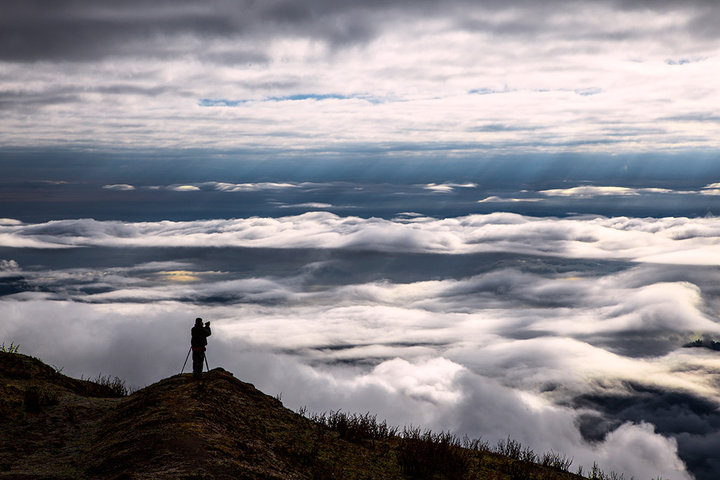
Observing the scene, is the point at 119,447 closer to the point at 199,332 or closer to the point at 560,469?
the point at 199,332

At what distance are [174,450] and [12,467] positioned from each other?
3407 millimetres

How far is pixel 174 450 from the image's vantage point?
11258mm

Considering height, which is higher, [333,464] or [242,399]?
[242,399]

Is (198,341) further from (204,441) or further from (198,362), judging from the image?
(204,441)

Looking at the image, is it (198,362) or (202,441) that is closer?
(202,441)

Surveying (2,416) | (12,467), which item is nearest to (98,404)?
(2,416)

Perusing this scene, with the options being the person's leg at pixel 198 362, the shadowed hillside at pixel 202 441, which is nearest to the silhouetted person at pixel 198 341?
the person's leg at pixel 198 362

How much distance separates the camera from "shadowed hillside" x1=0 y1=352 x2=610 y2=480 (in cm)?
1118

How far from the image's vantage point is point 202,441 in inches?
458

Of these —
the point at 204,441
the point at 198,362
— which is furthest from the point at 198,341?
the point at 204,441

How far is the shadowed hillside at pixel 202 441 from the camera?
11180mm

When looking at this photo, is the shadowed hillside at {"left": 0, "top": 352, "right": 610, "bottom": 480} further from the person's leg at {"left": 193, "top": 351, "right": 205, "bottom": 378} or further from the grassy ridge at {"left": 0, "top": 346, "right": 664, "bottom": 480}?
the person's leg at {"left": 193, "top": 351, "right": 205, "bottom": 378}

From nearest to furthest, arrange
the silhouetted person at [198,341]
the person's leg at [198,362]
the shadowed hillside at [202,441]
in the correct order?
the shadowed hillside at [202,441] → the silhouetted person at [198,341] → the person's leg at [198,362]

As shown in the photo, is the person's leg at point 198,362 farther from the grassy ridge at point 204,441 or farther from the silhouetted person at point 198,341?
the grassy ridge at point 204,441
